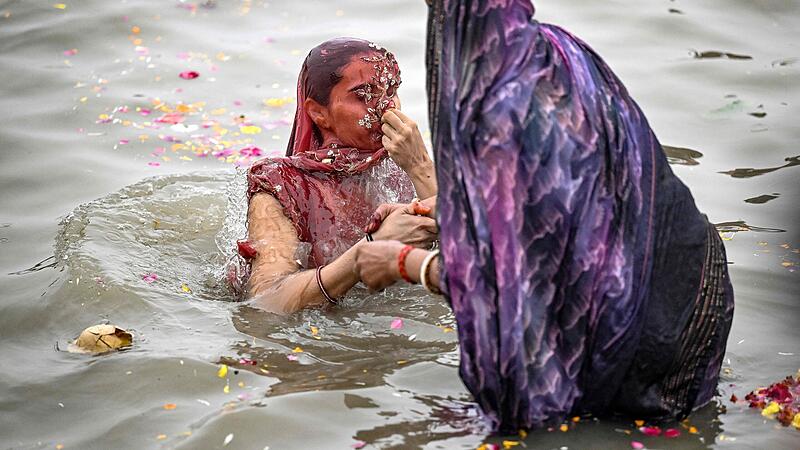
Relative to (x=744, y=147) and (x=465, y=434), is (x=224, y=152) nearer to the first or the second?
A: (x=744, y=147)

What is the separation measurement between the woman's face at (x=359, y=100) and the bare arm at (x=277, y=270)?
470 millimetres

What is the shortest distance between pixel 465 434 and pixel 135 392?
1273 mm

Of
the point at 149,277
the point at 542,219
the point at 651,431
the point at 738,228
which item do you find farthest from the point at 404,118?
the point at 738,228

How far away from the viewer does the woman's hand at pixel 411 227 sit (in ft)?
14.5

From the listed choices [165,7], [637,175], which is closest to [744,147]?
[637,175]

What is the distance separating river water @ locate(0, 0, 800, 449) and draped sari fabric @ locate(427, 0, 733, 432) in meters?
0.25

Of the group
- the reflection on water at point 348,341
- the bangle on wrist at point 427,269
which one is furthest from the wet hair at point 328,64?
the bangle on wrist at point 427,269

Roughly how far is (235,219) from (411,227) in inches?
49.0

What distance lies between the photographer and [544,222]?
344 cm

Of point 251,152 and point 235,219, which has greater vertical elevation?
point 235,219

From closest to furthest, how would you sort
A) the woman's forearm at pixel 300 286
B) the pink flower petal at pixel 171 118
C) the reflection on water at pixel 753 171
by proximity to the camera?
the woman's forearm at pixel 300 286
the reflection on water at pixel 753 171
the pink flower petal at pixel 171 118

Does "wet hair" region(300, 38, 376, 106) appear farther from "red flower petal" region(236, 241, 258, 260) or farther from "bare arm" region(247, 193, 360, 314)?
"red flower petal" region(236, 241, 258, 260)

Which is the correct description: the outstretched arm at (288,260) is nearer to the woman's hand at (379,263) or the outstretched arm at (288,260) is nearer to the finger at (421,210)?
the finger at (421,210)

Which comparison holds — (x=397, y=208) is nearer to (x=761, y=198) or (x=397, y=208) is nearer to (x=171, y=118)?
(x=761, y=198)
